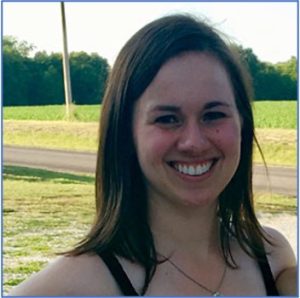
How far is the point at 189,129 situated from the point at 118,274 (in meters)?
0.23

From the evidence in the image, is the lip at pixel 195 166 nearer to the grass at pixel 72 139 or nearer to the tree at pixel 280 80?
the tree at pixel 280 80

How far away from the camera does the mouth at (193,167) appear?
861 mm

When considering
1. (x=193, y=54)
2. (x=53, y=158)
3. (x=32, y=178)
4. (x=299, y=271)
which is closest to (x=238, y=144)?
(x=193, y=54)

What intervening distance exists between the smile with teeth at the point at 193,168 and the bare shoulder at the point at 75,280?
0.59 feet

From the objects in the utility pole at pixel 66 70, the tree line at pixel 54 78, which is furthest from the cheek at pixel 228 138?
the utility pole at pixel 66 70

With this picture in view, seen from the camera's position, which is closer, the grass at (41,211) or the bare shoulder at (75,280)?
the bare shoulder at (75,280)

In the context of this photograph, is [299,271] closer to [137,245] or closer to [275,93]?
[137,245]

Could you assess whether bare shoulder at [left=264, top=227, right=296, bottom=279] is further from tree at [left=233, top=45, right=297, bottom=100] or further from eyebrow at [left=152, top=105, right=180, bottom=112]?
tree at [left=233, top=45, right=297, bottom=100]

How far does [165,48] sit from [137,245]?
0.30 m

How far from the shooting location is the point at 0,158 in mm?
1291

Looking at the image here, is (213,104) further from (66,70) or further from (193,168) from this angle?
(66,70)

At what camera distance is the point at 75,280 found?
2.73 feet

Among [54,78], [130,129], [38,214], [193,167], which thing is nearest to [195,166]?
[193,167]

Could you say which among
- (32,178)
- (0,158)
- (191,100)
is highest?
(191,100)
